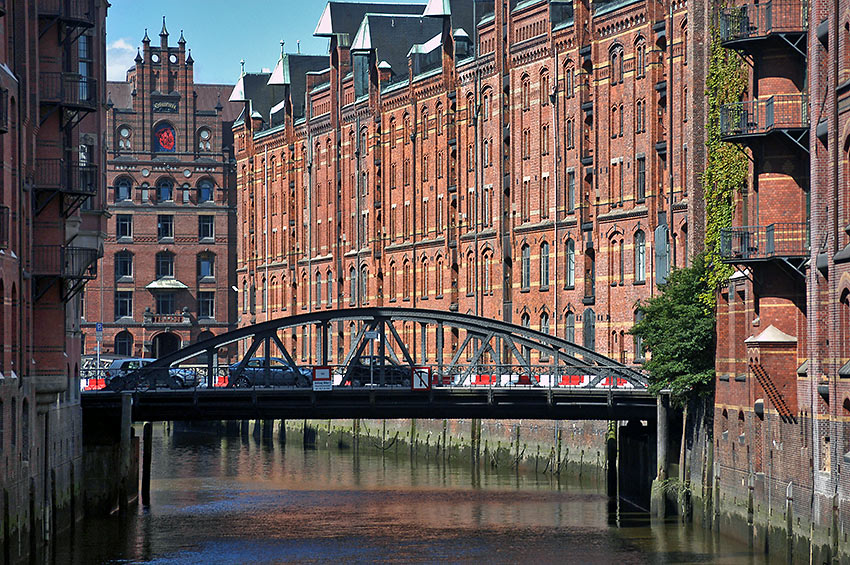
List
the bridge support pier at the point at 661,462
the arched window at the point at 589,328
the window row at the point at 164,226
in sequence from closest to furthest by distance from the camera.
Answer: the bridge support pier at the point at 661,462
the arched window at the point at 589,328
the window row at the point at 164,226

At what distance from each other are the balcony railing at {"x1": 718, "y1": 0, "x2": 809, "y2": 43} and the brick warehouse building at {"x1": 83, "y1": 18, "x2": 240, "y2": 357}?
9172 cm

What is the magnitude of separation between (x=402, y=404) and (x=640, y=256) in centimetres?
1844

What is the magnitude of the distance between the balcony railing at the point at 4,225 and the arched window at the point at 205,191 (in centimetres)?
9757

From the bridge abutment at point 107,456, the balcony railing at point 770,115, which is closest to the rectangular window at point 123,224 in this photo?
the bridge abutment at point 107,456

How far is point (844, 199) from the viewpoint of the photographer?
4238 cm

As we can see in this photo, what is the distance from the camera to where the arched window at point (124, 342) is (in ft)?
452

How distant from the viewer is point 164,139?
139875 millimetres

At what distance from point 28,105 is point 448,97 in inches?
1937

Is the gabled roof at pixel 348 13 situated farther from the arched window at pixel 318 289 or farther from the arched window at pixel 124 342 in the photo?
the arched window at pixel 124 342

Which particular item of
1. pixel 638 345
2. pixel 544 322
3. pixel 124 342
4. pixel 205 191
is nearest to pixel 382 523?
pixel 638 345

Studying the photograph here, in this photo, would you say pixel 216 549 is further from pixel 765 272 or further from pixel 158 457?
pixel 158 457

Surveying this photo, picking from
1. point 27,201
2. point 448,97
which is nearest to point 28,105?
point 27,201

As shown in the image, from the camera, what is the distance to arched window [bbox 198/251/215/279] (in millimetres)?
141875

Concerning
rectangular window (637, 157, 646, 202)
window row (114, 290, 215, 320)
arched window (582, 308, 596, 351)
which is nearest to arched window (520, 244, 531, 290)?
arched window (582, 308, 596, 351)
